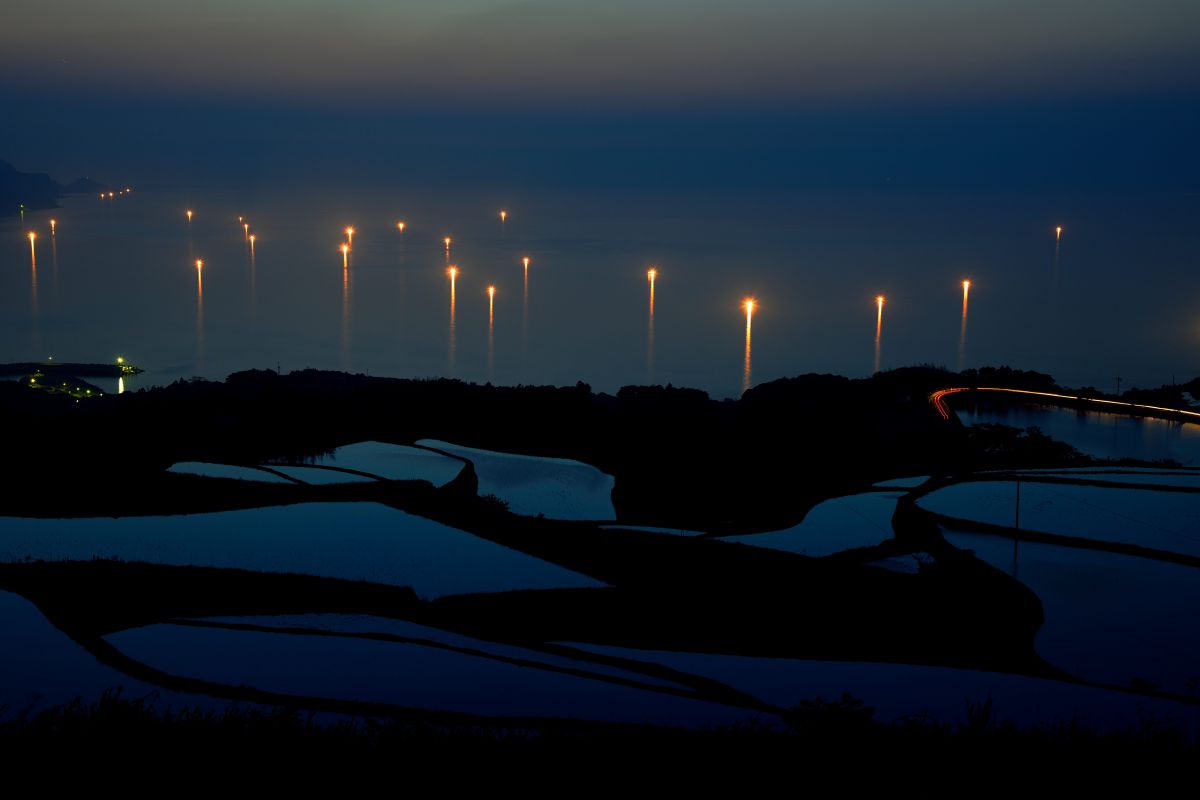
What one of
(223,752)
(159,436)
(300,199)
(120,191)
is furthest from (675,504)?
(120,191)

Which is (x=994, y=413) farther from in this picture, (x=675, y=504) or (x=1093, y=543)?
(x=1093, y=543)

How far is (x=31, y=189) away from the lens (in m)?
119

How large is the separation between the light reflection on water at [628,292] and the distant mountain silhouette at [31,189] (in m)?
19.7

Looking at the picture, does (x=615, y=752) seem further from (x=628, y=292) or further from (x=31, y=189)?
(x=31, y=189)

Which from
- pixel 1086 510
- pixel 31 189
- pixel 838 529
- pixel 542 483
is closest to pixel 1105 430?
pixel 1086 510

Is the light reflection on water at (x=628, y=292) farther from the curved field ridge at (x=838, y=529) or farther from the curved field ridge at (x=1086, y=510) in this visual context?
the curved field ridge at (x=1086, y=510)

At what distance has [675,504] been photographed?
15.7 metres

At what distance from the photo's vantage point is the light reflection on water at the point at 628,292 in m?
37.3

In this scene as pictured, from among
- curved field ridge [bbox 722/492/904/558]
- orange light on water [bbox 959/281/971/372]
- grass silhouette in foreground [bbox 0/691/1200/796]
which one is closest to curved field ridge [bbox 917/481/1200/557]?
curved field ridge [bbox 722/492/904/558]

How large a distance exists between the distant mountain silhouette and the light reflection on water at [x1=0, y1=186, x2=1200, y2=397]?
19.7 meters

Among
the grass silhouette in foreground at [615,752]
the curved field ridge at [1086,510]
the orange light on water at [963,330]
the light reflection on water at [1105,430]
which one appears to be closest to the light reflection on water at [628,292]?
the orange light on water at [963,330]

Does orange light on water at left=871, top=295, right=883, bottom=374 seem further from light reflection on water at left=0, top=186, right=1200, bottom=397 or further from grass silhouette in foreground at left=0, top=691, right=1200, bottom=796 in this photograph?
grass silhouette in foreground at left=0, top=691, right=1200, bottom=796

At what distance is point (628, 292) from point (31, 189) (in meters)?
94.2

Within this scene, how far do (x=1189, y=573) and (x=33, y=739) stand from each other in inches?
385
